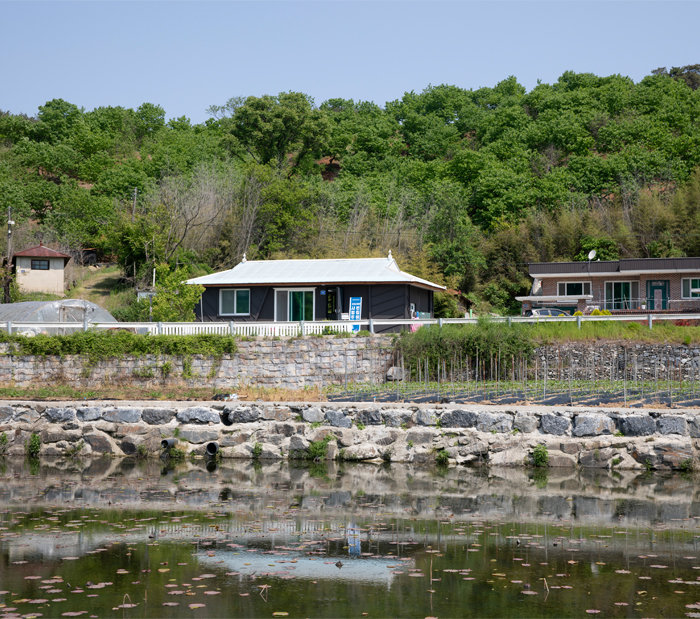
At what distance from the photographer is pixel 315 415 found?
18000 mm

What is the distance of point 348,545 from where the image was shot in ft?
33.3

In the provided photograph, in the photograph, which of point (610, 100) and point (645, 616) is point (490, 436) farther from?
point (610, 100)

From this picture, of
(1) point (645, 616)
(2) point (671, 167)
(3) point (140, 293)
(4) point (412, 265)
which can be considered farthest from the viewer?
(2) point (671, 167)

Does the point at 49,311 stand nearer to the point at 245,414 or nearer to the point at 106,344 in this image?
the point at 106,344

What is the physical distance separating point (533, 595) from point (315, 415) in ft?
33.7

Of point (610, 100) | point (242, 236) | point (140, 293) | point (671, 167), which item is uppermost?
point (610, 100)

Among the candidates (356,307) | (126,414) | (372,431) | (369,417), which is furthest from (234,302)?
(372,431)

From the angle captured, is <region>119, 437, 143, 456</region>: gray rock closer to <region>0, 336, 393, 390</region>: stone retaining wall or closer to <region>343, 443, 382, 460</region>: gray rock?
<region>343, 443, 382, 460</region>: gray rock

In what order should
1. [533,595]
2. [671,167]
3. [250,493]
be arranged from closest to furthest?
[533,595], [250,493], [671,167]

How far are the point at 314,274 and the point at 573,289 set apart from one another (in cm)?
1726

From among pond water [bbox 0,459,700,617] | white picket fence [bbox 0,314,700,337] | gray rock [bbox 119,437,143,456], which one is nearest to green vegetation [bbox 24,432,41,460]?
gray rock [bbox 119,437,143,456]

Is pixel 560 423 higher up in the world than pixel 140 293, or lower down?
lower down

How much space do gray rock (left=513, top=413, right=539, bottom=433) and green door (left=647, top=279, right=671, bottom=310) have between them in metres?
28.2

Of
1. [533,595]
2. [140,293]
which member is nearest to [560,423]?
[533,595]
